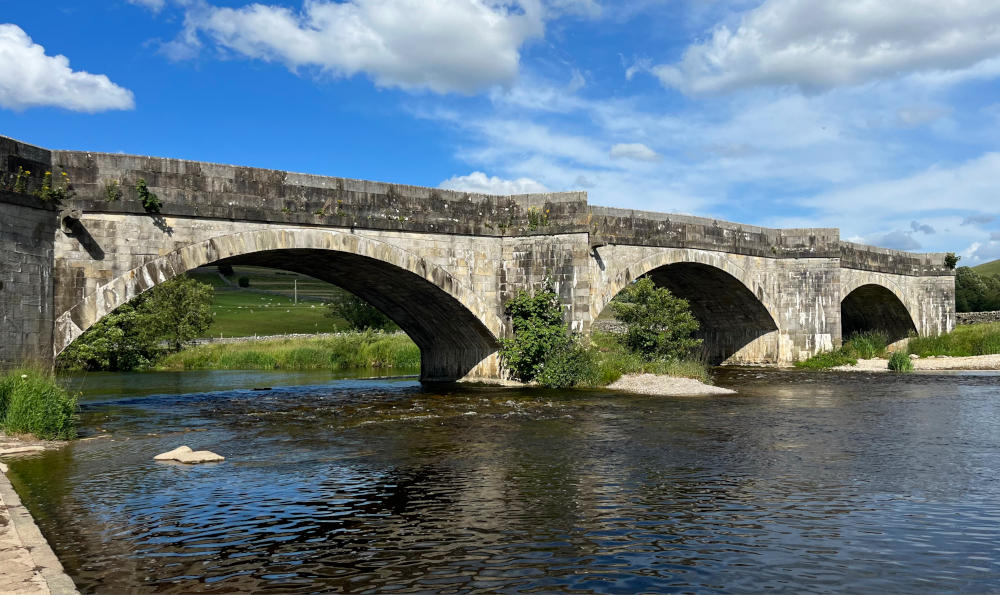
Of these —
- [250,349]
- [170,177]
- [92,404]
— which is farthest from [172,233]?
[250,349]

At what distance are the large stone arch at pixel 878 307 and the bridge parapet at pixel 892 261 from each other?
1.57ft

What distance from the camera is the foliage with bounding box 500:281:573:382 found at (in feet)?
79.1

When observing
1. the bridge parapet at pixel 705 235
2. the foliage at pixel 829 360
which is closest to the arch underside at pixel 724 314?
the foliage at pixel 829 360

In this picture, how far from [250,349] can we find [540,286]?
90.0ft

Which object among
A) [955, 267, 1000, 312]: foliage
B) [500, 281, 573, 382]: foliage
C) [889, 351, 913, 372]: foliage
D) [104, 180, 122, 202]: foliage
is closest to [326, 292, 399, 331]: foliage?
[500, 281, 573, 382]: foliage

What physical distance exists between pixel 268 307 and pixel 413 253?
217ft

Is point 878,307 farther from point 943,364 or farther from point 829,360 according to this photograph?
point 829,360

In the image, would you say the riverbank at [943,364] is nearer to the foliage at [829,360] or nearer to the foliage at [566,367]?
the foliage at [829,360]

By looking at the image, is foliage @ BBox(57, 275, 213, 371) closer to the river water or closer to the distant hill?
the river water

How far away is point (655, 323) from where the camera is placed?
89.6 feet

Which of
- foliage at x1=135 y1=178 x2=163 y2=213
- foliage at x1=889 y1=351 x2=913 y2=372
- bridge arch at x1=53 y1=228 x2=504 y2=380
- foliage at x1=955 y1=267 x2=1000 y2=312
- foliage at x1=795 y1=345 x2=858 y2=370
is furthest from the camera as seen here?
foliage at x1=955 y1=267 x2=1000 y2=312

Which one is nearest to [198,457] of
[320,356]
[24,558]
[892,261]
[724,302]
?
[24,558]

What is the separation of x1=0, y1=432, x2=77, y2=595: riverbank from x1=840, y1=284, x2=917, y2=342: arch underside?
41769 millimetres

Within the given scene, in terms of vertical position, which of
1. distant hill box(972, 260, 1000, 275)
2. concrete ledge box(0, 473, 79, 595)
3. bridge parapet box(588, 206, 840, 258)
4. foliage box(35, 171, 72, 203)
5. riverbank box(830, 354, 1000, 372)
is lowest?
concrete ledge box(0, 473, 79, 595)
